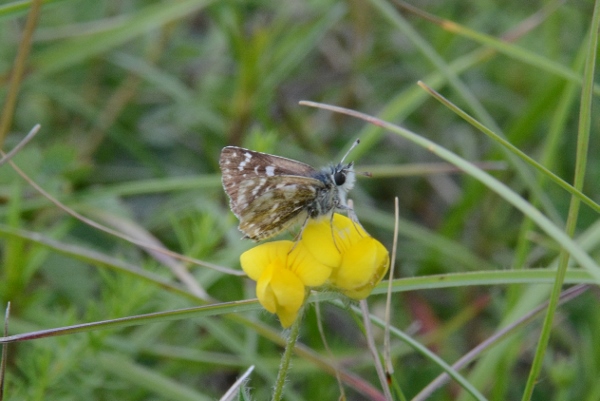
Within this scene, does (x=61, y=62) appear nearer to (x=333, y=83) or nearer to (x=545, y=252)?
(x=333, y=83)

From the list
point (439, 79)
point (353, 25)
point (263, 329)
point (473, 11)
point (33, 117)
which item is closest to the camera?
point (263, 329)

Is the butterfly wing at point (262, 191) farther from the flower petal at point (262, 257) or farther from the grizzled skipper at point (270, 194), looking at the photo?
the flower petal at point (262, 257)

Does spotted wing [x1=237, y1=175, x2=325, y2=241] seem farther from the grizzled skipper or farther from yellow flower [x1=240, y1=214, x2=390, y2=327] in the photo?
yellow flower [x1=240, y1=214, x2=390, y2=327]

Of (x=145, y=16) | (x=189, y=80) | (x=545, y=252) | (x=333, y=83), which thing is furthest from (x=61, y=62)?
(x=545, y=252)

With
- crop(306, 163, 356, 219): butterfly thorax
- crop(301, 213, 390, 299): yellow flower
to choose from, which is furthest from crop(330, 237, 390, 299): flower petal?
crop(306, 163, 356, 219): butterfly thorax

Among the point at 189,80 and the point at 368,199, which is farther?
the point at 189,80
